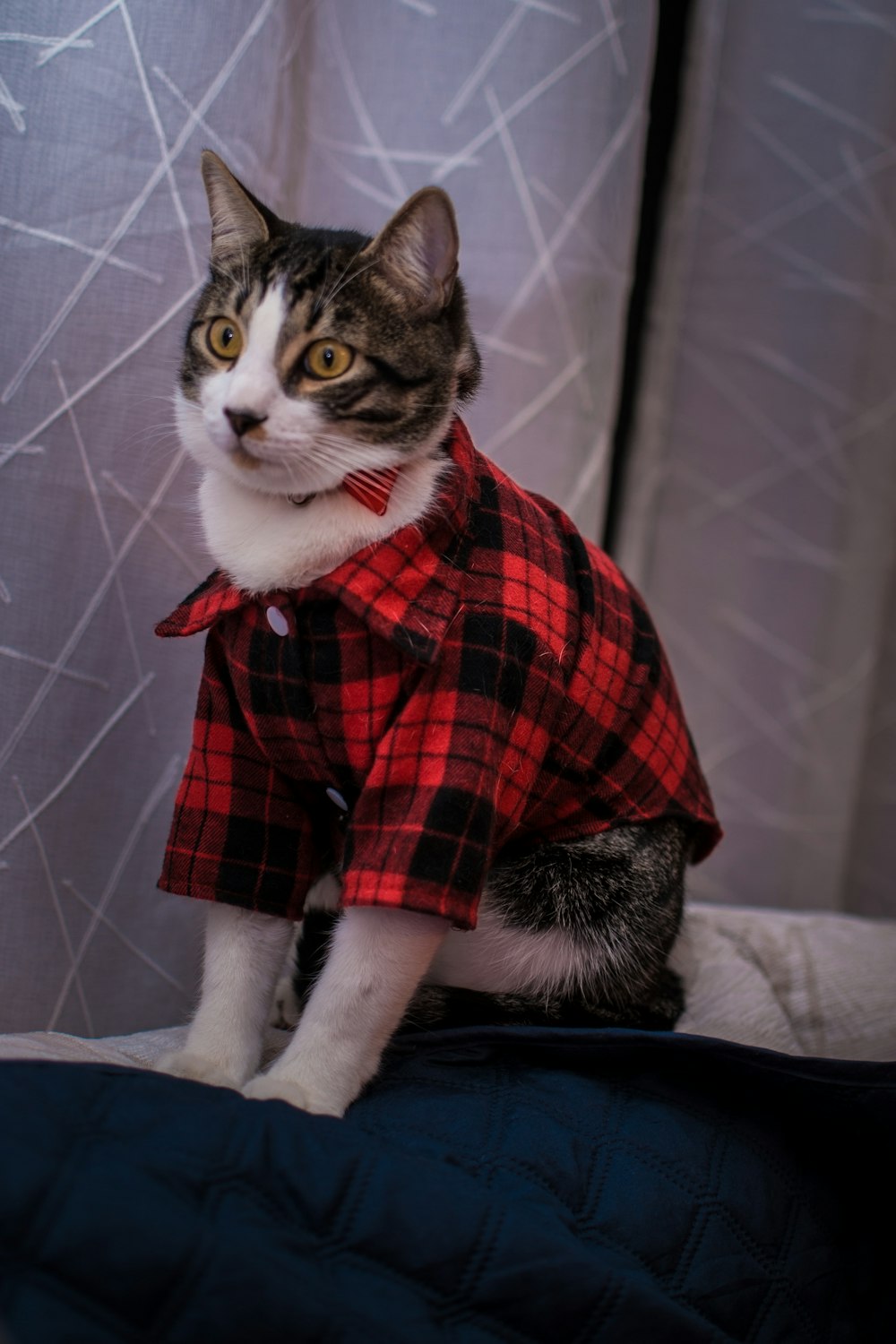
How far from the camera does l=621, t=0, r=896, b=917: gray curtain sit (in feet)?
4.74

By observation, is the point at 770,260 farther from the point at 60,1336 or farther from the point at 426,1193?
the point at 60,1336

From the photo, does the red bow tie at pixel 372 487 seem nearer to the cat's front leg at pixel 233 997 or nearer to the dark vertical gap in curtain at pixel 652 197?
the cat's front leg at pixel 233 997

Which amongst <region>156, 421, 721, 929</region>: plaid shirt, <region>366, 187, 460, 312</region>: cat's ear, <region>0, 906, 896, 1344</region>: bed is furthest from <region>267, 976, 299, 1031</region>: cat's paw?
<region>366, 187, 460, 312</region>: cat's ear

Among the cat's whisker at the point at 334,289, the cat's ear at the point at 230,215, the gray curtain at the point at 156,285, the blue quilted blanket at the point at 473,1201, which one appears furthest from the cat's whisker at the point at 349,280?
the blue quilted blanket at the point at 473,1201

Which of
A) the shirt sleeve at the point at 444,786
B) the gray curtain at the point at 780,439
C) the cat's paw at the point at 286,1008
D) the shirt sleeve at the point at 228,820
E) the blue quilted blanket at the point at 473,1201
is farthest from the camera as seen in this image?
the gray curtain at the point at 780,439

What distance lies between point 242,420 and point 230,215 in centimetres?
23

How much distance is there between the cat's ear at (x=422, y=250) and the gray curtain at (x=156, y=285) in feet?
0.93

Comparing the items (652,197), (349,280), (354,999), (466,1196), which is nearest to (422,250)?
(349,280)

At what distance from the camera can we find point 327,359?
0.76 metres

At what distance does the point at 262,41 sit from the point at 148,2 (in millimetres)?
109

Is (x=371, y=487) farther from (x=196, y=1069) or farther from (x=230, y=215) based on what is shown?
(x=196, y=1069)

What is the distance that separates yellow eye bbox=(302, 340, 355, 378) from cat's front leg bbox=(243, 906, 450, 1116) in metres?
0.40

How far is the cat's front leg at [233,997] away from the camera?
30.3 inches

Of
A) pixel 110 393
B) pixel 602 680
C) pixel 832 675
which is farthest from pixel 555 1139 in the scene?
pixel 832 675
